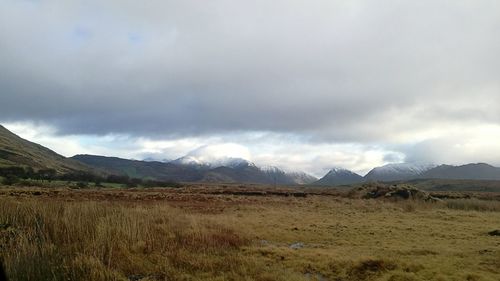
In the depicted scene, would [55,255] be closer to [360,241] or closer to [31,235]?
[31,235]

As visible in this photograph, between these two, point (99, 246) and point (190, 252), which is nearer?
point (99, 246)

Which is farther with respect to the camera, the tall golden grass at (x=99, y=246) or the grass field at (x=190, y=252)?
the grass field at (x=190, y=252)

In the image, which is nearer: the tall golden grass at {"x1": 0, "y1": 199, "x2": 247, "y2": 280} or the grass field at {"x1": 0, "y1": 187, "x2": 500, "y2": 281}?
the tall golden grass at {"x1": 0, "y1": 199, "x2": 247, "y2": 280}

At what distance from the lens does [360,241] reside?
23.4 meters

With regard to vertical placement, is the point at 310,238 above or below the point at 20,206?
below

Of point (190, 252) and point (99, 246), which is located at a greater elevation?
point (99, 246)

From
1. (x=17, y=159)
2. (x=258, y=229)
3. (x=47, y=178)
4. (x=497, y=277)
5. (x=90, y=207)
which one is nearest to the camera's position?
(x=497, y=277)

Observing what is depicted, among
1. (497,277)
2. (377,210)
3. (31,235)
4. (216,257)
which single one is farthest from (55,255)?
(377,210)

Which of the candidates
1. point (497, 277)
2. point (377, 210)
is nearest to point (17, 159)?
point (377, 210)

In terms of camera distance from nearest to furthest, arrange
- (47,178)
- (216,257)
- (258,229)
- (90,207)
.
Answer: (216,257)
(90,207)
(258,229)
(47,178)

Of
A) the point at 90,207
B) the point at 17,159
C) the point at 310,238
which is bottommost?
the point at 310,238

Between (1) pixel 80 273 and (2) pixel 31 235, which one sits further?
(2) pixel 31 235

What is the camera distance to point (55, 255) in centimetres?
1298

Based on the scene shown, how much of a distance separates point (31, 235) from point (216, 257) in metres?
6.74
